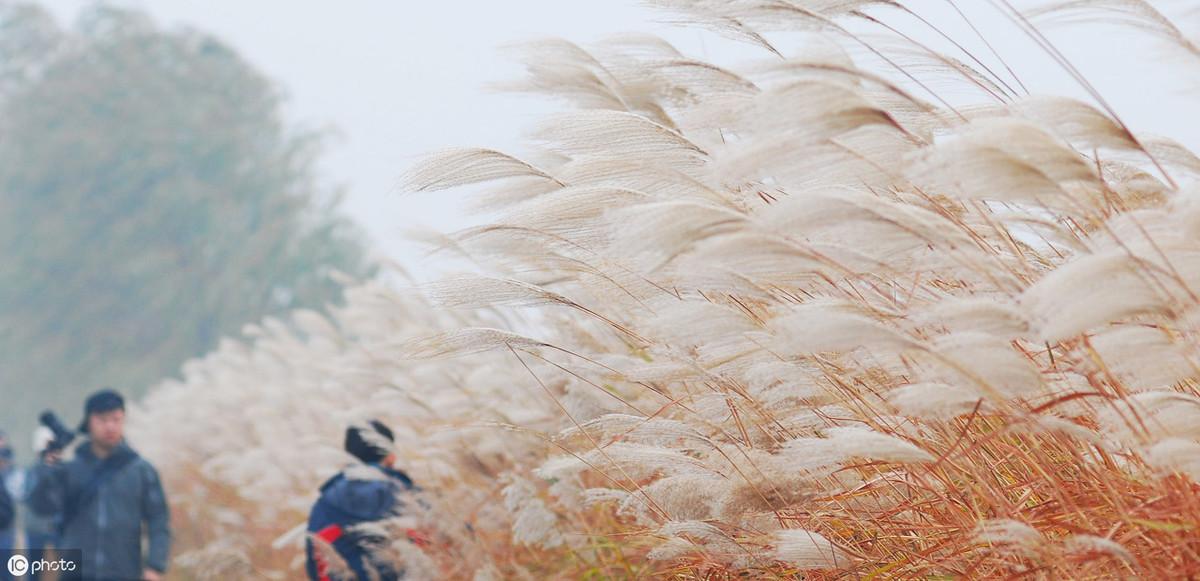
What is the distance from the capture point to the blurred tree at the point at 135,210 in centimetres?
3325

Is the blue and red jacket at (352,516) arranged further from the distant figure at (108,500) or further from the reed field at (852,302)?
the distant figure at (108,500)

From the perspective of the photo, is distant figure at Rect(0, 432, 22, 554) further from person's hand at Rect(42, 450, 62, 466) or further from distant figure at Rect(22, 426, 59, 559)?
person's hand at Rect(42, 450, 62, 466)

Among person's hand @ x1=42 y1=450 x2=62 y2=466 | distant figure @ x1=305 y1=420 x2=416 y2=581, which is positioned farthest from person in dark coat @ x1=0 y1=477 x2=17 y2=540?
distant figure @ x1=305 y1=420 x2=416 y2=581

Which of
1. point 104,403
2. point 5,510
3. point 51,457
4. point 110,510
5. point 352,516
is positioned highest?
point 104,403

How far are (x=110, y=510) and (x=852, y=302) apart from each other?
594 cm

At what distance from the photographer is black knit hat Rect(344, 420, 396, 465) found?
5.19m

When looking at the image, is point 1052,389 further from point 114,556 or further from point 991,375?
point 114,556

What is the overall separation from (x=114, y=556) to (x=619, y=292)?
5185 millimetres

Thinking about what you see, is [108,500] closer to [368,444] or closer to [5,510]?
[5,510]

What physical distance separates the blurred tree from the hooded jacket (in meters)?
26.3

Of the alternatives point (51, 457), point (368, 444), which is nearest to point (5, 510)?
point (51, 457)

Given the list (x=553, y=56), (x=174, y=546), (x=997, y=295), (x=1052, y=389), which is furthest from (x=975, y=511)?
(x=174, y=546)

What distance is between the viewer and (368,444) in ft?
17.4

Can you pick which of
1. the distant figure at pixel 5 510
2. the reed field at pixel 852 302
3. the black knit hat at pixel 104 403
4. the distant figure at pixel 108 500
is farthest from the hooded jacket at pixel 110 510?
the reed field at pixel 852 302
